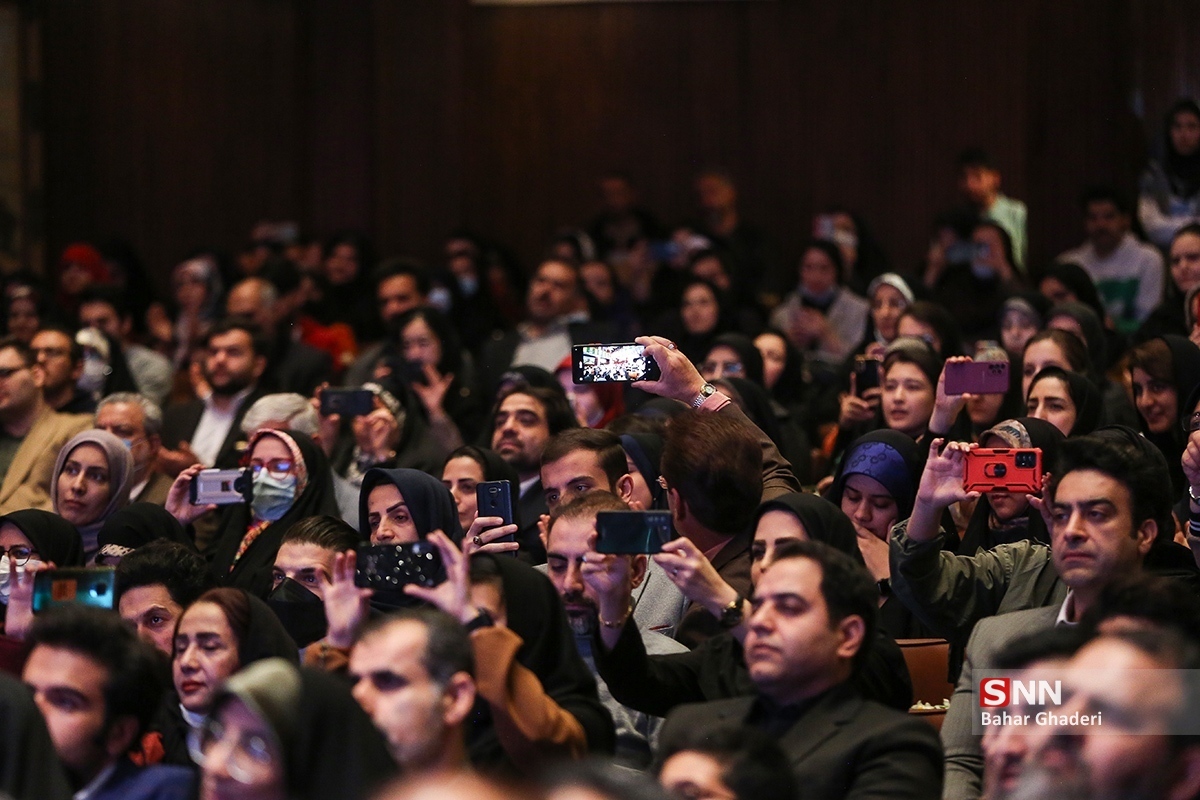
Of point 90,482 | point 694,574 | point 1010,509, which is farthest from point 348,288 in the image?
point 694,574

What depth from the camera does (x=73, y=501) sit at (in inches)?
228

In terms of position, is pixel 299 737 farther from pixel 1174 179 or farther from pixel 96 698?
pixel 1174 179

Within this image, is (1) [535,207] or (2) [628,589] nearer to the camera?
(2) [628,589]

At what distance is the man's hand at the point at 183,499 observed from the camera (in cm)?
566

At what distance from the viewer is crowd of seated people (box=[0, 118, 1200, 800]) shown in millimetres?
3225

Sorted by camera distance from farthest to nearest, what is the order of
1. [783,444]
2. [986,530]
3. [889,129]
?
[889,129] → [783,444] → [986,530]

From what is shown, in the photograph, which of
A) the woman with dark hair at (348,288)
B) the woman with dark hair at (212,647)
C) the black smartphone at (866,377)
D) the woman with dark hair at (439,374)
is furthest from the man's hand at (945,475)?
the woman with dark hair at (348,288)

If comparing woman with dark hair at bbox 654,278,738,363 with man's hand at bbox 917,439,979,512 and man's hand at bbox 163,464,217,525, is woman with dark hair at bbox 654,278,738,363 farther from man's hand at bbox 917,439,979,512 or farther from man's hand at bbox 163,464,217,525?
man's hand at bbox 917,439,979,512

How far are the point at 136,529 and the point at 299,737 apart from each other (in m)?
2.41

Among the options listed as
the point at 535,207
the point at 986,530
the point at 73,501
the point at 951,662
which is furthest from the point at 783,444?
the point at 535,207

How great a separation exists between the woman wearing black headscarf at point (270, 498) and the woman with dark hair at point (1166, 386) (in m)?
2.67

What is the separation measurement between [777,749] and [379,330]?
6.60 meters

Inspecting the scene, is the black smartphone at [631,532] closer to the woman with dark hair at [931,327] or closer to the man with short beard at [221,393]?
the woman with dark hair at [931,327]

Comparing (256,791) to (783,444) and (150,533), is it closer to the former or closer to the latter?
(150,533)
